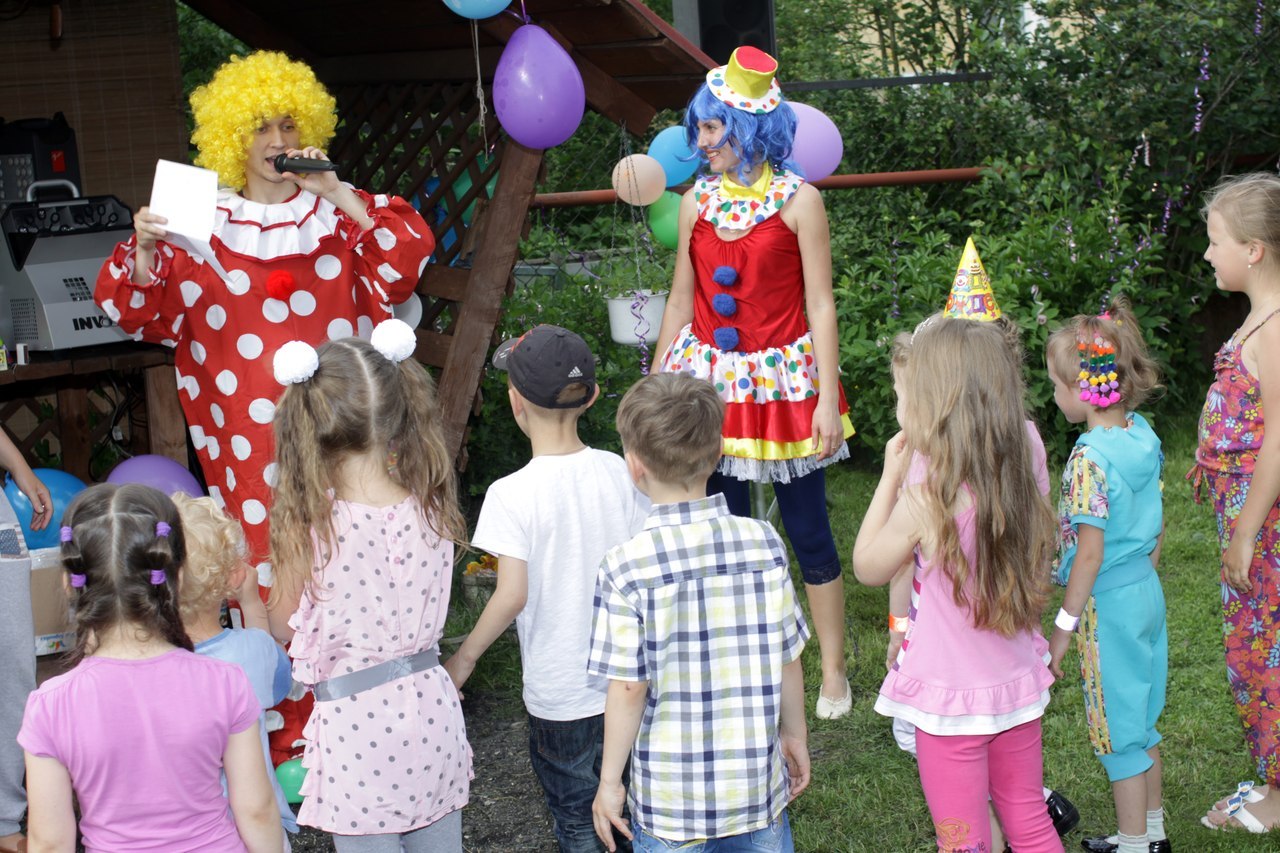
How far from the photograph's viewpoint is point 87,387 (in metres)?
5.01

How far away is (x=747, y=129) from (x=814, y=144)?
97 centimetres

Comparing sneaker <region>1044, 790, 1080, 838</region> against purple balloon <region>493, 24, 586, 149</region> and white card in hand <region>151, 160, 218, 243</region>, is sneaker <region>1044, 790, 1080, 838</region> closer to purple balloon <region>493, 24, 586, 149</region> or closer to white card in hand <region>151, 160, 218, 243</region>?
purple balloon <region>493, 24, 586, 149</region>

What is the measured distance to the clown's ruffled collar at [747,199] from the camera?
3.70 meters

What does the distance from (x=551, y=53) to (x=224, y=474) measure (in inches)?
58.0

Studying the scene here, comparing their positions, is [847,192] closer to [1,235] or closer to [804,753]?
[1,235]

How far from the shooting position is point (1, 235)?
4398 mm

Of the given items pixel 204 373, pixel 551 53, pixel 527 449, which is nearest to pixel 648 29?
pixel 551 53

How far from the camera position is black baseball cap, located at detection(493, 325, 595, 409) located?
259 cm

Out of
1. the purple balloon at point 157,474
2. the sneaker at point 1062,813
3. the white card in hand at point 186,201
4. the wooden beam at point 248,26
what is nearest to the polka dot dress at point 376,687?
the white card in hand at point 186,201

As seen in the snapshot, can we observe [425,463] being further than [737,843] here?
Yes

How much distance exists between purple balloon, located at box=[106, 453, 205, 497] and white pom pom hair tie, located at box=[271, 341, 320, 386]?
1.72 m

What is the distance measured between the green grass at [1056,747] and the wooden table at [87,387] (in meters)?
1.15

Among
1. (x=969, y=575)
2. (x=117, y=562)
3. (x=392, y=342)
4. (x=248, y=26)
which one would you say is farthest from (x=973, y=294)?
(x=248, y=26)

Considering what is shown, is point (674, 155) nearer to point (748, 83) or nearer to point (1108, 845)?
point (748, 83)
